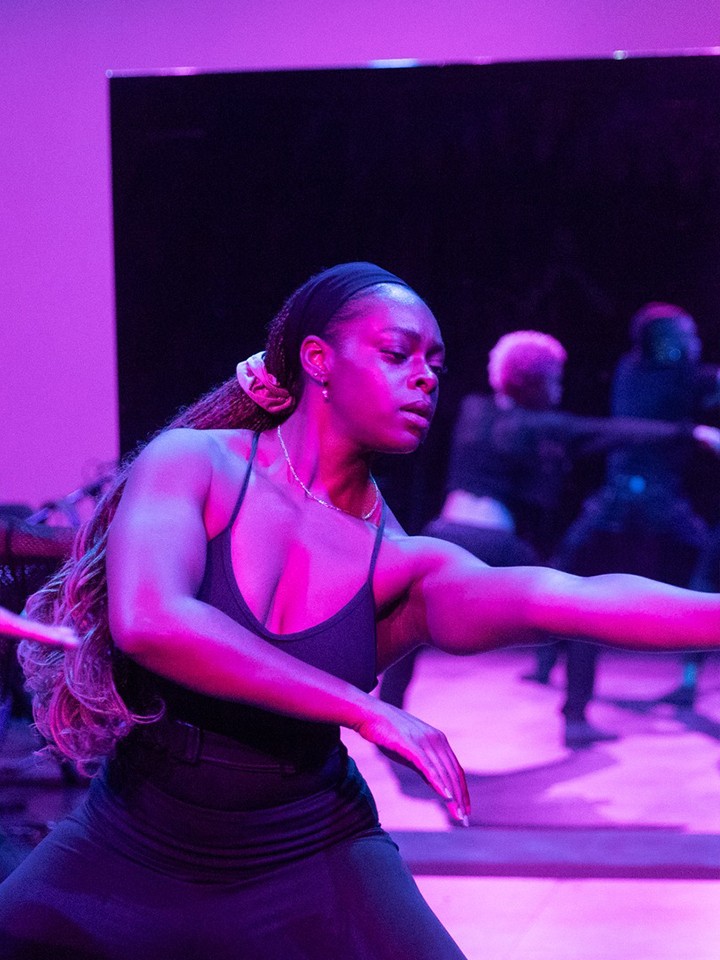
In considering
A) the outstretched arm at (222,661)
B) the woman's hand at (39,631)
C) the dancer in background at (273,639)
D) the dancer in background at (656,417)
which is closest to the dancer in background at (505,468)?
the dancer in background at (656,417)

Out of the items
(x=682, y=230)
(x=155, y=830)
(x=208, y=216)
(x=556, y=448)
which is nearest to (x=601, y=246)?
(x=682, y=230)

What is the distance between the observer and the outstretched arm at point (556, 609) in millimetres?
1561

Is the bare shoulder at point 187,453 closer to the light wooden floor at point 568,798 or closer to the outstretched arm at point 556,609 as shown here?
the outstretched arm at point 556,609

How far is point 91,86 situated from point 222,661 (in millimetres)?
4131

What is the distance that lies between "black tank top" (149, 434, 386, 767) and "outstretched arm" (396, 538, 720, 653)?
131 millimetres

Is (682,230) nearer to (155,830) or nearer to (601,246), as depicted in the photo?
(601,246)

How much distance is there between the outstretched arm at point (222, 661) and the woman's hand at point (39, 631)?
0.28 metres

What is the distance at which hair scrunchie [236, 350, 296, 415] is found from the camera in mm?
1785

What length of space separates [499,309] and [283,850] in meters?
4.44

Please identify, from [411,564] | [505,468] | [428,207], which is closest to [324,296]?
[411,564]

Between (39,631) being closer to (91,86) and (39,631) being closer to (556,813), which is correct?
(556,813)

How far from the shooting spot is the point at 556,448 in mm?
5582

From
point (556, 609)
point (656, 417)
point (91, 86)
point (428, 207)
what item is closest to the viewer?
point (556, 609)

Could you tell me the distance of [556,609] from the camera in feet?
5.25
